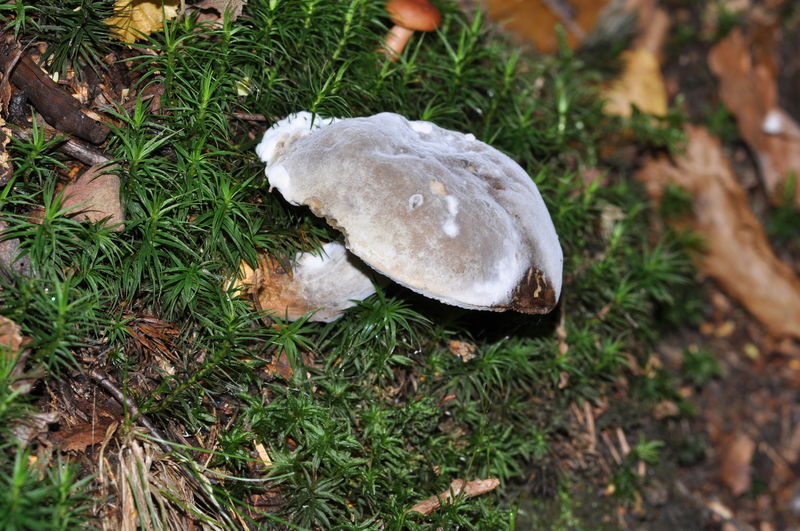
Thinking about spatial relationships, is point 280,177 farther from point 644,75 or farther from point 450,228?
point 644,75

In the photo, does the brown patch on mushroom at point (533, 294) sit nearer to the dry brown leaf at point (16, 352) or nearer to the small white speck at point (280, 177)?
the small white speck at point (280, 177)

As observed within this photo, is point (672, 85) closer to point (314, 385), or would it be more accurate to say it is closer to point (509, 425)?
point (509, 425)

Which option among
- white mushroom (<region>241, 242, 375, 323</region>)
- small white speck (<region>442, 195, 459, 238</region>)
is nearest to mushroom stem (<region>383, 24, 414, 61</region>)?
white mushroom (<region>241, 242, 375, 323</region>)

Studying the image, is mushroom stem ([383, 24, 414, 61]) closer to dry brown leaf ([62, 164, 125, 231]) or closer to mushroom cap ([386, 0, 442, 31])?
mushroom cap ([386, 0, 442, 31])

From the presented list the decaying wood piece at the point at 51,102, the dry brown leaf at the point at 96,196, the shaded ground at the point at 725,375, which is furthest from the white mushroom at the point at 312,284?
the shaded ground at the point at 725,375

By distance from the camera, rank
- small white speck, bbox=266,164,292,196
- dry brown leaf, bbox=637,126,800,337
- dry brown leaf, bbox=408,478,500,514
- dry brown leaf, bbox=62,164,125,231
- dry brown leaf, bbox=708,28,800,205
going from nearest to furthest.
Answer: small white speck, bbox=266,164,292,196 → dry brown leaf, bbox=62,164,125,231 → dry brown leaf, bbox=408,478,500,514 → dry brown leaf, bbox=637,126,800,337 → dry brown leaf, bbox=708,28,800,205
